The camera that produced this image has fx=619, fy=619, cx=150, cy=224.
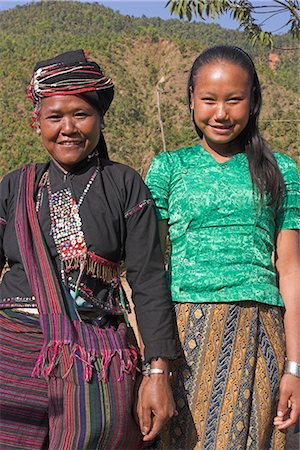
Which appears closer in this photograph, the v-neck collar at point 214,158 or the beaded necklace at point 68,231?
the beaded necklace at point 68,231

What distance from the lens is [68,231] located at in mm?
1825

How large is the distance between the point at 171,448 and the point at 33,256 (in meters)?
0.76

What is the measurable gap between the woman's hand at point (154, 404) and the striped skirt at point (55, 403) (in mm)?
32

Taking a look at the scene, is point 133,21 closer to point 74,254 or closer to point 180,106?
point 180,106

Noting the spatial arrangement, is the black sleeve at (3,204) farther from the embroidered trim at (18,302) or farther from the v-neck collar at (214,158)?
the v-neck collar at (214,158)

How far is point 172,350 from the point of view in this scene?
1807 millimetres

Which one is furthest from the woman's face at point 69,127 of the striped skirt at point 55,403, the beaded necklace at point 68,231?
the striped skirt at point 55,403

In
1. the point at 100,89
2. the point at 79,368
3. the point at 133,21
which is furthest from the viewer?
the point at 133,21

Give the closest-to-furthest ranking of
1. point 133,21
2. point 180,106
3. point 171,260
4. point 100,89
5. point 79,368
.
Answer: point 79,368
point 100,89
point 171,260
point 180,106
point 133,21

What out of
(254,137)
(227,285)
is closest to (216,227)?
(227,285)

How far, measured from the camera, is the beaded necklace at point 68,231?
1809 millimetres

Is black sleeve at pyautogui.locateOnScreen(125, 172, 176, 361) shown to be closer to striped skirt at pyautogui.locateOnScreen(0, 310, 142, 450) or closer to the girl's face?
striped skirt at pyautogui.locateOnScreen(0, 310, 142, 450)

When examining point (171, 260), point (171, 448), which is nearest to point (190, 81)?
point (171, 260)

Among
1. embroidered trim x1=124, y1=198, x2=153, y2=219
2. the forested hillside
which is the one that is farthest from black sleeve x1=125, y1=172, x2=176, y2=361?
the forested hillside
